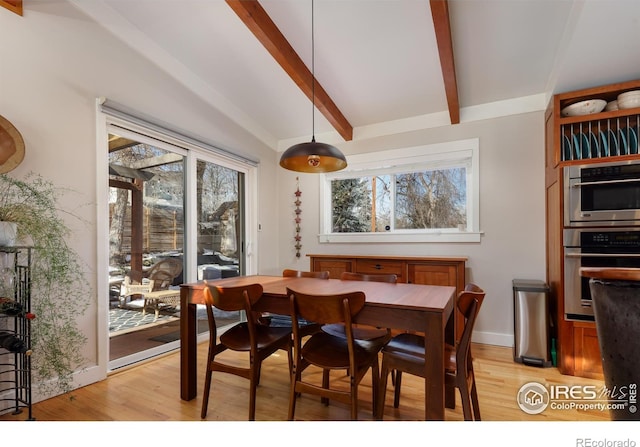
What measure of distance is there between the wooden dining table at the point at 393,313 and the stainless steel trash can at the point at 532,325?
4.06 ft

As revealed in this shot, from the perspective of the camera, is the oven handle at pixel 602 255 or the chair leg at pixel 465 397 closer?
the chair leg at pixel 465 397

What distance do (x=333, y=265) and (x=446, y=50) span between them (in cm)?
243

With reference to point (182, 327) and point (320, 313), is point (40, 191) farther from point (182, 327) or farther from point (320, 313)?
point (320, 313)

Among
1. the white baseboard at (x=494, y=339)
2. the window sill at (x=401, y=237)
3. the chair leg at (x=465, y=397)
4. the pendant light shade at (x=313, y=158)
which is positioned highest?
the pendant light shade at (x=313, y=158)

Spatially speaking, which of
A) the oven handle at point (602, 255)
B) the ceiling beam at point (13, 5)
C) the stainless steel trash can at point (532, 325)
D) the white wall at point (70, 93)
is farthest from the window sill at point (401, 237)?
the ceiling beam at point (13, 5)

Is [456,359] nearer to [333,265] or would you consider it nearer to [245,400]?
[245,400]

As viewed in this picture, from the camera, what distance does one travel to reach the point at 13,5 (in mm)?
2098

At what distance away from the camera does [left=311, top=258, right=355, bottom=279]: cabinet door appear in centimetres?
369

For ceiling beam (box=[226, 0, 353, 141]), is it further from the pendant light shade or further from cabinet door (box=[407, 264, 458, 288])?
cabinet door (box=[407, 264, 458, 288])

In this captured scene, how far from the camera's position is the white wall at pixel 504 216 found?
10.4 ft

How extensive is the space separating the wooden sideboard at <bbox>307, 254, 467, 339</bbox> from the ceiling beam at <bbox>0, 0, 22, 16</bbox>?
3235 millimetres

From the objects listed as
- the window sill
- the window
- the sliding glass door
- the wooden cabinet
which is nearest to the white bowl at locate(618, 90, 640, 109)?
the wooden cabinet

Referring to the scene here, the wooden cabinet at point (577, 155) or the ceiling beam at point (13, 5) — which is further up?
the ceiling beam at point (13, 5)
